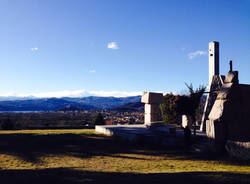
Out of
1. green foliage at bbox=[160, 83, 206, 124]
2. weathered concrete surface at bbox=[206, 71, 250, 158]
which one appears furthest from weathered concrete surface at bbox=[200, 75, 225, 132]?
weathered concrete surface at bbox=[206, 71, 250, 158]

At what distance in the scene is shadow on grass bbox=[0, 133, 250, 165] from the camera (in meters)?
10.3

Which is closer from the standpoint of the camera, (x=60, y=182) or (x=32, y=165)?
(x=60, y=182)

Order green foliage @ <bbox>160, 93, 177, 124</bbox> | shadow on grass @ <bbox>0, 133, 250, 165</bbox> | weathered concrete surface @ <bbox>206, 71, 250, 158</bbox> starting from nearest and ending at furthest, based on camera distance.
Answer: weathered concrete surface @ <bbox>206, 71, 250, 158</bbox> → shadow on grass @ <bbox>0, 133, 250, 165</bbox> → green foliage @ <bbox>160, 93, 177, 124</bbox>

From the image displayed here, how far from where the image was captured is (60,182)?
231 inches

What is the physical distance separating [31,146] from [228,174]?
32.0 ft

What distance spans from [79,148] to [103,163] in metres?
3.42

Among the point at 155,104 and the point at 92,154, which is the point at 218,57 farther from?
the point at 92,154

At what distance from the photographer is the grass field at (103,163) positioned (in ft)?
19.7

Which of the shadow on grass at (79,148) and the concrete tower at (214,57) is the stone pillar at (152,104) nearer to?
the concrete tower at (214,57)

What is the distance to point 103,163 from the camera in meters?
8.80

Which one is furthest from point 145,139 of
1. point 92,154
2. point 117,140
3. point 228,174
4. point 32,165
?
point 228,174

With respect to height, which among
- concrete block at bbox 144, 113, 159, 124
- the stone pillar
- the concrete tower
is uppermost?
the concrete tower

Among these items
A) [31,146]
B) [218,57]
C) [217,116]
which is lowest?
[31,146]

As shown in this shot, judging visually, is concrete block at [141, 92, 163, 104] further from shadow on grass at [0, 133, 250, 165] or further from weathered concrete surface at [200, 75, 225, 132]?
shadow on grass at [0, 133, 250, 165]
